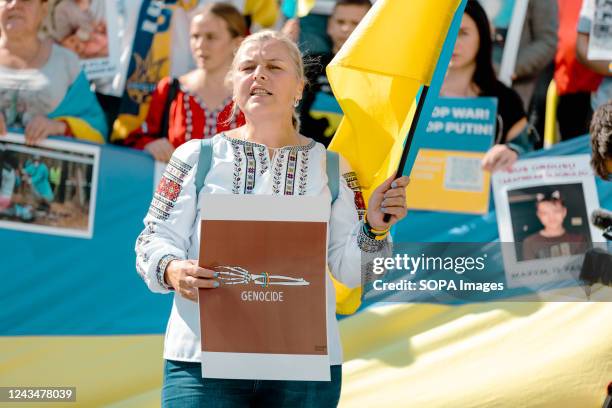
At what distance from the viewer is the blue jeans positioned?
78.7 inches

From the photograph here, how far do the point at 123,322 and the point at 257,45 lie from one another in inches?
84.6

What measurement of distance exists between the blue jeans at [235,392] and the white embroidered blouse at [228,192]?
0.04 metres

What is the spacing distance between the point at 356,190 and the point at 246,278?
391 mm

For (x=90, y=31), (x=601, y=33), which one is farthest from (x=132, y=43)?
(x=601, y=33)

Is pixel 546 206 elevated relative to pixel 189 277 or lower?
elevated

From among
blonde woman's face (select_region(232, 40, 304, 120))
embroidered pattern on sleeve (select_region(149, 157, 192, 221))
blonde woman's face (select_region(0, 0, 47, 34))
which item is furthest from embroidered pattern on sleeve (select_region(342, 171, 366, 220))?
blonde woman's face (select_region(0, 0, 47, 34))

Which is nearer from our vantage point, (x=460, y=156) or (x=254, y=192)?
(x=254, y=192)

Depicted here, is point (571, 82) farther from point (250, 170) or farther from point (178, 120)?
point (250, 170)

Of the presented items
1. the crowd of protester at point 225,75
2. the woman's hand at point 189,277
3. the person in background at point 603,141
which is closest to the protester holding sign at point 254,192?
the woman's hand at point 189,277

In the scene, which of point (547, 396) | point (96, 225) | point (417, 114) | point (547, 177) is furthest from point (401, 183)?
point (96, 225)

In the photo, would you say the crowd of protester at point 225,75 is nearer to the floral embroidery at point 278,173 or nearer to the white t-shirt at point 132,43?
the white t-shirt at point 132,43

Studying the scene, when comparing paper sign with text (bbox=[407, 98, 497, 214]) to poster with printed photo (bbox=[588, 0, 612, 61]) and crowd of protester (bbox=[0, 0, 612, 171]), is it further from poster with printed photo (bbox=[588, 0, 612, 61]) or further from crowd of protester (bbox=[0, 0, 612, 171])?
poster with printed photo (bbox=[588, 0, 612, 61])

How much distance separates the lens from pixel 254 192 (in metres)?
2.12

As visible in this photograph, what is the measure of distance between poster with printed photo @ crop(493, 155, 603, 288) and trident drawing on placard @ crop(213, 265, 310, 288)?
1.94 meters
